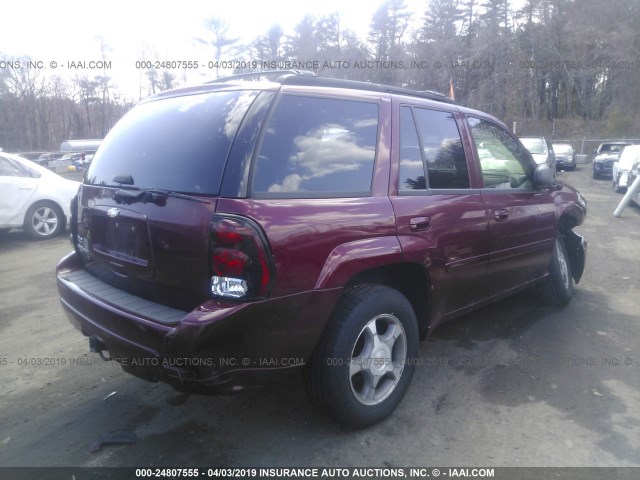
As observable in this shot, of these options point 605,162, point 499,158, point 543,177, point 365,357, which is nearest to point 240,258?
point 365,357

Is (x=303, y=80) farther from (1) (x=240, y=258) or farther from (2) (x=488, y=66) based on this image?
(2) (x=488, y=66)

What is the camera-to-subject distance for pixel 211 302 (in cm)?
230

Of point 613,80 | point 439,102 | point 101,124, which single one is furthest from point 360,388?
point 101,124

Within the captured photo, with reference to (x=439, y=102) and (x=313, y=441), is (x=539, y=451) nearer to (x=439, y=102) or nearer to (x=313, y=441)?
(x=313, y=441)

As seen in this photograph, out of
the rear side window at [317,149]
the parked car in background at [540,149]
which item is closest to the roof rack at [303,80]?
the rear side window at [317,149]

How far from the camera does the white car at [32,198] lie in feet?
26.6

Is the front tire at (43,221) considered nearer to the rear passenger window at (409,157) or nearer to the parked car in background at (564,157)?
the rear passenger window at (409,157)

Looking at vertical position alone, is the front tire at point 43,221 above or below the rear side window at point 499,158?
below

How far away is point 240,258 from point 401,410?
63.3 inches

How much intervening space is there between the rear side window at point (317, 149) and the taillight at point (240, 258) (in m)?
0.21

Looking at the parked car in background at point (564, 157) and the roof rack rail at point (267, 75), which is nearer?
the roof rack rail at point (267, 75)

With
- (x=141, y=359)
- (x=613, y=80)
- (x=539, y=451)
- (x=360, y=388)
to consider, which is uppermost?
(x=613, y=80)

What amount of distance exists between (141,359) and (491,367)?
8.41 ft

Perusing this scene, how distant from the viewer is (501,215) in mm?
3789
